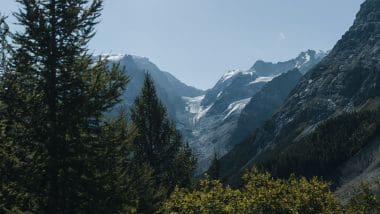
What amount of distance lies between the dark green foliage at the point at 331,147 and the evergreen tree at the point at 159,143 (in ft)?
406

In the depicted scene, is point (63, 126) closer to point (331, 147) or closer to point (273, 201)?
point (273, 201)

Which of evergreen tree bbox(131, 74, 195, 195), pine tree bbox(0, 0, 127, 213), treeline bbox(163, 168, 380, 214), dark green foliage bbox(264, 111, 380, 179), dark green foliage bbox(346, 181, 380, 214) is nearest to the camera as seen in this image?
pine tree bbox(0, 0, 127, 213)

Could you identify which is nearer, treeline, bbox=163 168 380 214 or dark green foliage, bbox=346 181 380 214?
treeline, bbox=163 168 380 214

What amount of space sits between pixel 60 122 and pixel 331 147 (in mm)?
161149

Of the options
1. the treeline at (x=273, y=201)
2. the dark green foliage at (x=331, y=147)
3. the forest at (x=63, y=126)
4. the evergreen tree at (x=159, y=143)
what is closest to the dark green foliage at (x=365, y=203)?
the treeline at (x=273, y=201)

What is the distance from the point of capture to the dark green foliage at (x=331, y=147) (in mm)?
161375

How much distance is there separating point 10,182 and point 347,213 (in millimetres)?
16614

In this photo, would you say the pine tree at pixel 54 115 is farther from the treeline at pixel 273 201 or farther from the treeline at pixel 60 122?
the treeline at pixel 273 201

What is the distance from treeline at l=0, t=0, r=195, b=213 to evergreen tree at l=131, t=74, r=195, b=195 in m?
16.7

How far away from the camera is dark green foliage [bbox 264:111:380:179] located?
16138 centimetres

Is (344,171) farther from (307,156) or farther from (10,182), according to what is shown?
(10,182)

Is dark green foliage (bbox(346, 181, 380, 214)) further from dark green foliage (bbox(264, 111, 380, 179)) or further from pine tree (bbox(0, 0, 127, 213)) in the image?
dark green foliage (bbox(264, 111, 380, 179))

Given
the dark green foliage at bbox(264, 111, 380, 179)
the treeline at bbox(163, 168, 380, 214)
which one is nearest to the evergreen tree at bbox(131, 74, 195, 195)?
the treeline at bbox(163, 168, 380, 214)

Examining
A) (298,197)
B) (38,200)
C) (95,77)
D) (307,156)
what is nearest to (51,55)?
(95,77)
